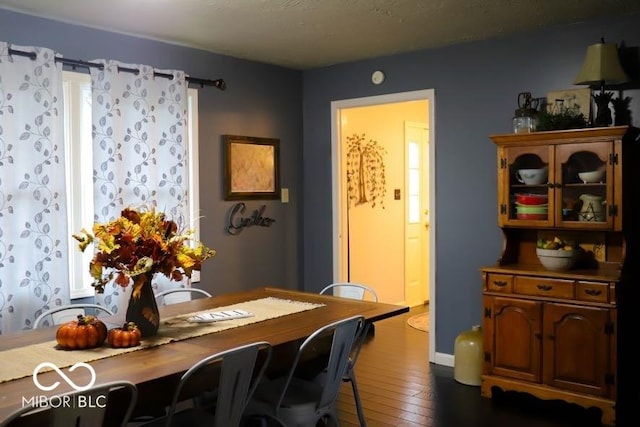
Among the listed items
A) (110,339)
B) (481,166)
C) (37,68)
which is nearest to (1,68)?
(37,68)

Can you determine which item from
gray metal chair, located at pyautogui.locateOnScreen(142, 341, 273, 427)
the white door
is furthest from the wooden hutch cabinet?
the white door

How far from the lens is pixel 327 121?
5324mm

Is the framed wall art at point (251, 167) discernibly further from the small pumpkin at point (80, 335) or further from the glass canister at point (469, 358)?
the small pumpkin at point (80, 335)

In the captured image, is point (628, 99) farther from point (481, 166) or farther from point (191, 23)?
point (191, 23)

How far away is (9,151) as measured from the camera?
3.46 meters

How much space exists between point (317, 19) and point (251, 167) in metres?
1.53

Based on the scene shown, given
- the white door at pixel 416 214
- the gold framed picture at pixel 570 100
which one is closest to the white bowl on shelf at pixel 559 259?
the gold framed picture at pixel 570 100

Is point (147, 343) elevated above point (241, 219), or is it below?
below

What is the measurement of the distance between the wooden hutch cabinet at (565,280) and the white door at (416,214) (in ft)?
8.81

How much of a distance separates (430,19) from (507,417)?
7.89ft

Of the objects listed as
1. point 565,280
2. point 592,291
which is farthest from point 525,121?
point 592,291

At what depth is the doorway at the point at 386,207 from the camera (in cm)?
534

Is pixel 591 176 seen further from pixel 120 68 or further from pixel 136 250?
pixel 120 68

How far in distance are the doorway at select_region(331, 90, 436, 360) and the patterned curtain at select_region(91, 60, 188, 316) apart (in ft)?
4.85
